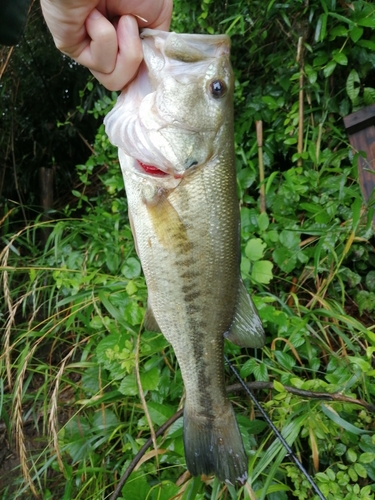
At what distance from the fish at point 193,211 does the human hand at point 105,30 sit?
0.06 meters

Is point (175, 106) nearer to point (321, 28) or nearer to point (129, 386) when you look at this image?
point (129, 386)

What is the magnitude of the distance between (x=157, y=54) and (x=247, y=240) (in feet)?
4.21

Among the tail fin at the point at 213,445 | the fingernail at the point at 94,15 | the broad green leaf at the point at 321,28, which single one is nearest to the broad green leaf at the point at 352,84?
the broad green leaf at the point at 321,28

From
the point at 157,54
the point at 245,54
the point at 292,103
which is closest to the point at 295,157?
the point at 292,103

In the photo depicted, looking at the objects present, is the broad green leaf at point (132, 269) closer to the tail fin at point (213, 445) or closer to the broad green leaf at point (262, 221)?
the broad green leaf at point (262, 221)

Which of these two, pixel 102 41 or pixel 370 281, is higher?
pixel 102 41

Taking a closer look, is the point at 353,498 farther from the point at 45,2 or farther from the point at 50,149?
the point at 50,149

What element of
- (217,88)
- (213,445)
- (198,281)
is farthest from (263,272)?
(217,88)

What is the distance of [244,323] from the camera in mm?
1393

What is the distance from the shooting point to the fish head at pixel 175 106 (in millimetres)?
1232

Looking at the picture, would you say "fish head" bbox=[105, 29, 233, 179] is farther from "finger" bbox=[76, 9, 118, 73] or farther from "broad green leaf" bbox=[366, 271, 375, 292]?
"broad green leaf" bbox=[366, 271, 375, 292]

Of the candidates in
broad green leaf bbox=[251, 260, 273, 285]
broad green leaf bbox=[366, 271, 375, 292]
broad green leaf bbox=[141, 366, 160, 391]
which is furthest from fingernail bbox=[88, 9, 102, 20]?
broad green leaf bbox=[366, 271, 375, 292]

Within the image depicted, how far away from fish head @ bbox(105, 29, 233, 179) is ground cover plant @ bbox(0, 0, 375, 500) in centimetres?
91

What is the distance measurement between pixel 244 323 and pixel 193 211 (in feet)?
1.46
